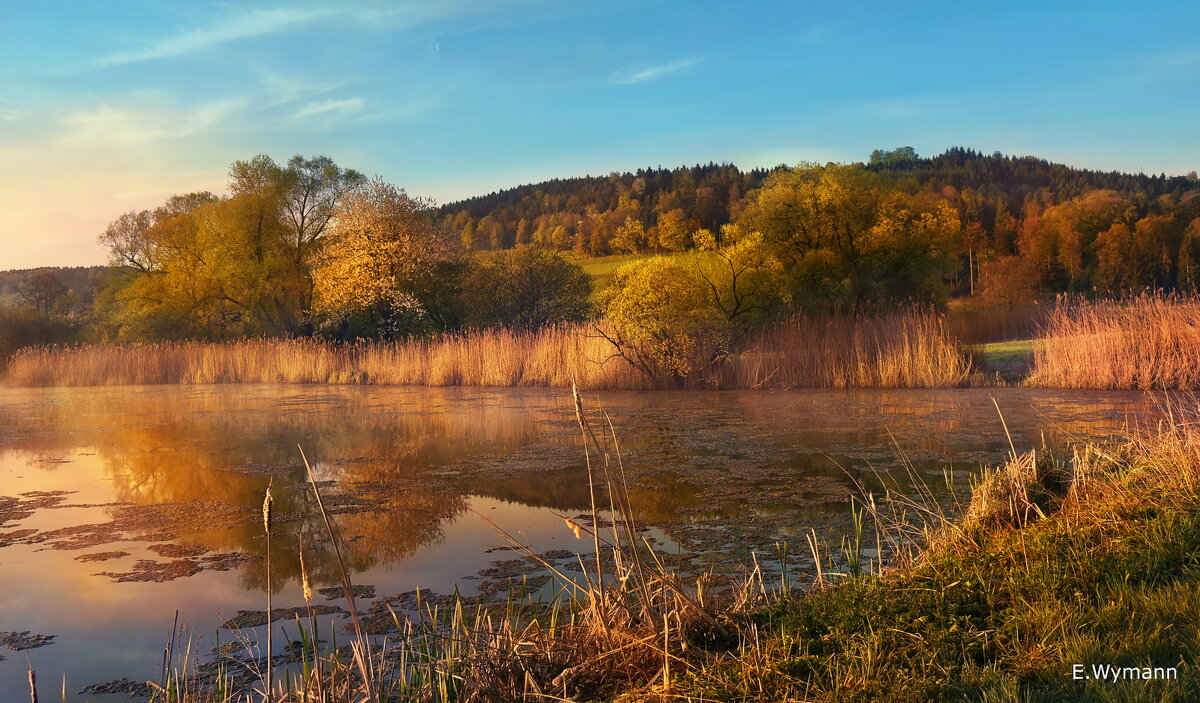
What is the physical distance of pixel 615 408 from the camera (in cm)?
1142

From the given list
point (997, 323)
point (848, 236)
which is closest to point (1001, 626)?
point (848, 236)

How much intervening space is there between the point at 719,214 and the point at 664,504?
42977 mm

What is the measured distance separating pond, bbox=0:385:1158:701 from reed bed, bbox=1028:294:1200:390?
702mm

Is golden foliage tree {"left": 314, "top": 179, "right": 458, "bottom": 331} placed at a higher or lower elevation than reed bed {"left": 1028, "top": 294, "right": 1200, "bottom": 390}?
higher

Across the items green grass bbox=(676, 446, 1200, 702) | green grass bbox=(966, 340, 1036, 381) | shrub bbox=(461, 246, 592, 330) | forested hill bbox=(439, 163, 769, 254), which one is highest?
forested hill bbox=(439, 163, 769, 254)

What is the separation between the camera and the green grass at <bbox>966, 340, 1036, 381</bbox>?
1351cm

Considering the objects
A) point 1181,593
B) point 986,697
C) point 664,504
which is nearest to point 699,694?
point 986,697

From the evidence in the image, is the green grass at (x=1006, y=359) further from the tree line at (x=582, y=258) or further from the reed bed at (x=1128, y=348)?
the tree line at (x=582, y=258)

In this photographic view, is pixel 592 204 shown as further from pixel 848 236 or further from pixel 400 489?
pixel 400 489

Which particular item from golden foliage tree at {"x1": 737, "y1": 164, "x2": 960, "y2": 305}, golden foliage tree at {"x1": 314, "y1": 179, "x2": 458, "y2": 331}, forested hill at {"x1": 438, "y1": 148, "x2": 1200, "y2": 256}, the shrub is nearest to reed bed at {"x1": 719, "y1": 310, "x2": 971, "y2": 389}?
golden foliage tree at {"x1": 737, "y1": 164, "x2": 960, "y2": 305}

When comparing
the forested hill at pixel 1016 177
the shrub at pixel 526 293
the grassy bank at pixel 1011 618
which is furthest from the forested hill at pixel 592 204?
the grassy bank at pixel 1011 618

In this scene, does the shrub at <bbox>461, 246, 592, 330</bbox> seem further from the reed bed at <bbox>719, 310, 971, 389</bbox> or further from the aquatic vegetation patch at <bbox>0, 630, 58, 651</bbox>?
the aquatic vegetation patch at <bbox>0, 630, 58, 651</bbox>

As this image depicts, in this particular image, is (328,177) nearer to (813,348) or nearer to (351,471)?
(813,348)

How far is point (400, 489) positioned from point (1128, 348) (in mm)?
10258
